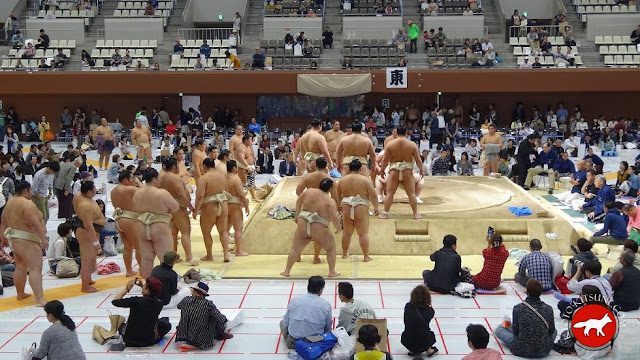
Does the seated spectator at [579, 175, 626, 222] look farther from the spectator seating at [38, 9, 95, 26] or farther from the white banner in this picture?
the spectator seating at [38, 9, 95, 26]

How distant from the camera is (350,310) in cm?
873

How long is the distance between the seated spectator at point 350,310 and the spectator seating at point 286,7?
24.6 metres

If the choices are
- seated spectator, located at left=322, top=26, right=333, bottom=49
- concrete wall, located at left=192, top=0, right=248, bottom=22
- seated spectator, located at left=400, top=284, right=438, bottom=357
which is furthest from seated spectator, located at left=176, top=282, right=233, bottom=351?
concrete wall, located at left=192, top=0, right=248, bottom=22

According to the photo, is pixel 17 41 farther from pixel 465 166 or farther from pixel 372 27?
pixel 465 166

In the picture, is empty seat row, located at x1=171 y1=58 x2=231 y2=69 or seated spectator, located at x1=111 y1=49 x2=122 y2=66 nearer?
seated spectator, located at x1=111 y1=49 x2=122 y2=66

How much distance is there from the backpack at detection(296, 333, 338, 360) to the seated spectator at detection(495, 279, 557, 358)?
6.31ft

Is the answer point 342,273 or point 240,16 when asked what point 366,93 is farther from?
point 342,273

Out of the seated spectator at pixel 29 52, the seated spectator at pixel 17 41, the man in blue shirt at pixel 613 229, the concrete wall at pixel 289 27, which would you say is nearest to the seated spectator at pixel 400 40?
the concrete wall at pixel 289 27

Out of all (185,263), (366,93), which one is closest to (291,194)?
(185,263)

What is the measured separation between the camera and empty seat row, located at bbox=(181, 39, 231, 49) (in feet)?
103

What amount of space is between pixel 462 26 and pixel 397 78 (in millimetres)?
4062

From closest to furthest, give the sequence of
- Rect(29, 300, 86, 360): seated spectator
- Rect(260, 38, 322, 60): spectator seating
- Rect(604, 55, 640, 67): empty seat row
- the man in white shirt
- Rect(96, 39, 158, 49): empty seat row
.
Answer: Rect(29, 300, 86, 360): seated spectator
the man in white shirt
Rect(604, 55, 640, 67): empty seat row
Rect(260, 38, 322, 60): spectator seating
Rect(96, 39, 158, 49): empty seat row

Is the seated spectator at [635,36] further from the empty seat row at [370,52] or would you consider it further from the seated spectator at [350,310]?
the seated spectator at [350,310]

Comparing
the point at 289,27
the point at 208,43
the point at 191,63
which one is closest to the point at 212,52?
the point at 208,43
